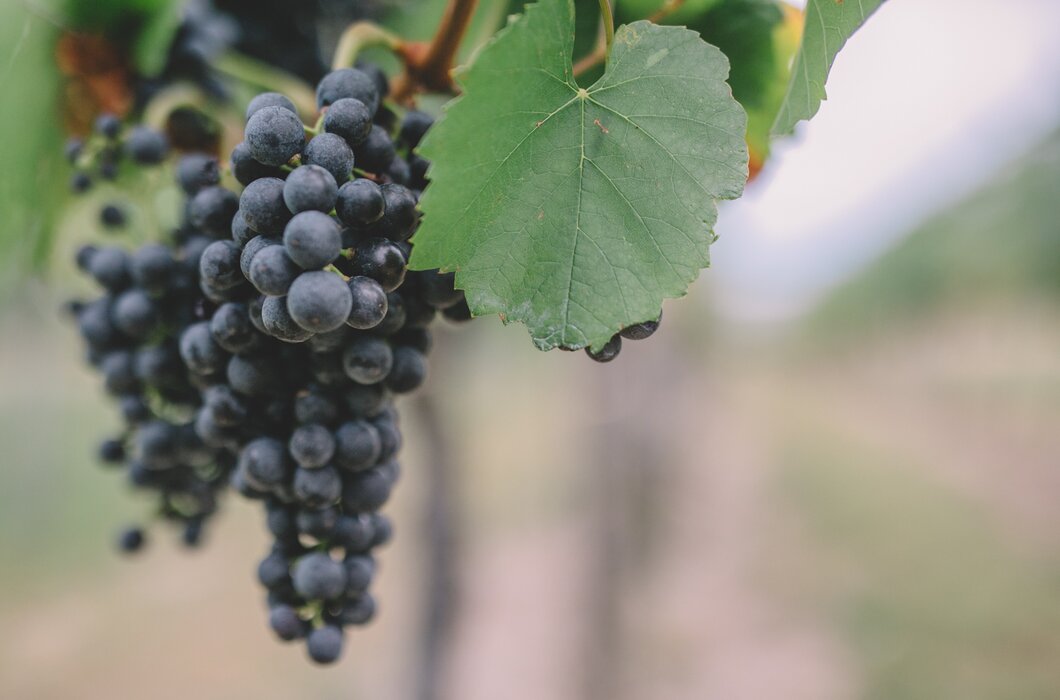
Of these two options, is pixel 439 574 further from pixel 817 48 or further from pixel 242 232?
pixel 817 48

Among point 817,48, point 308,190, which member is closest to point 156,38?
point 308,190

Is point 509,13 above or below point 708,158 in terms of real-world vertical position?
above

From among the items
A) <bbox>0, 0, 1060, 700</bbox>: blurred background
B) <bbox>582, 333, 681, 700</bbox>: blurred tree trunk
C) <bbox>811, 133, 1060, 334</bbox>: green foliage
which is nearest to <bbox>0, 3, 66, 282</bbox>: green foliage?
<bbox>0, 0, 1060, 700</bbox>: blurred background

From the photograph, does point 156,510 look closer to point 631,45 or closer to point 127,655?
point 631,45

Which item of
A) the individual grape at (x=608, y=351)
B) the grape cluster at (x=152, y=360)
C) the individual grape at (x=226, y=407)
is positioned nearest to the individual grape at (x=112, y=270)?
the grape cluster at (x=152, y=360)

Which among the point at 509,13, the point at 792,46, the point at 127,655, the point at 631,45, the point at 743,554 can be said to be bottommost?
the point at 127,655

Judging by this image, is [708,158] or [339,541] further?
[339,541]

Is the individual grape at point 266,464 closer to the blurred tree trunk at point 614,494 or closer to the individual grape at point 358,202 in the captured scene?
the individual grape at point 358,202

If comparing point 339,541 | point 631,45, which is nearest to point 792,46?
point 631,45
